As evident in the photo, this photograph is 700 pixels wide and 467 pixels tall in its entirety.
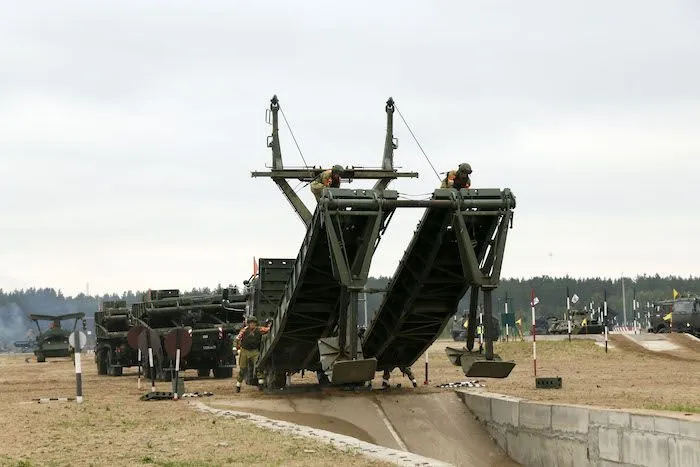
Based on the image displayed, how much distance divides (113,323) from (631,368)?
17.6m

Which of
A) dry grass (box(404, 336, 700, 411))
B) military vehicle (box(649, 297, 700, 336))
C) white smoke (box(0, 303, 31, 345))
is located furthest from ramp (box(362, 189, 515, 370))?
white smoke (box(0, 303, 31, 345))

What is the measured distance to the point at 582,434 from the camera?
1762 centimetres

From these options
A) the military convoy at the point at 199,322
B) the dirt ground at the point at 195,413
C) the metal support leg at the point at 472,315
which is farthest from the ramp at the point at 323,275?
the military convoy at the point at 199,322

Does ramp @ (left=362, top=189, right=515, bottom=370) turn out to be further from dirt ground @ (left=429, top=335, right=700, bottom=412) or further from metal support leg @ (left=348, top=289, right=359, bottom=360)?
dirt ground @ (left=429, top=335, right=700, bottom=412)

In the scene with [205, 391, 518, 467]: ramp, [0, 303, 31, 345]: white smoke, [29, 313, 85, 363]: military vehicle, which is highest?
[0, 303, 31, 345]: white smoke

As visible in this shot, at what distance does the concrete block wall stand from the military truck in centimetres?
2045

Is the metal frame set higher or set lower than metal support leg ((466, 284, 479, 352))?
higher

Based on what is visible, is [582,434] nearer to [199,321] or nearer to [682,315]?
[199,321]

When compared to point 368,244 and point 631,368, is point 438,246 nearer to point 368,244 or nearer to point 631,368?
point 368,244

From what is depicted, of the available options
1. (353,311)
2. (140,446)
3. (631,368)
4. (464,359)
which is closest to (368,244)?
(353,311)

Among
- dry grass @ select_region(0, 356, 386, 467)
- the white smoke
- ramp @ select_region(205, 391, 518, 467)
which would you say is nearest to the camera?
dry grass @ select_region(0, 356, 386, 467)

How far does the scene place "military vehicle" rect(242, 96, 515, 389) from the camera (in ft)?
69.2

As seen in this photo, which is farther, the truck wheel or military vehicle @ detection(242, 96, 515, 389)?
the truck wheel

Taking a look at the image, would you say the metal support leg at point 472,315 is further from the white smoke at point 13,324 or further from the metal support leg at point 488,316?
the white smoke at point 13,324
